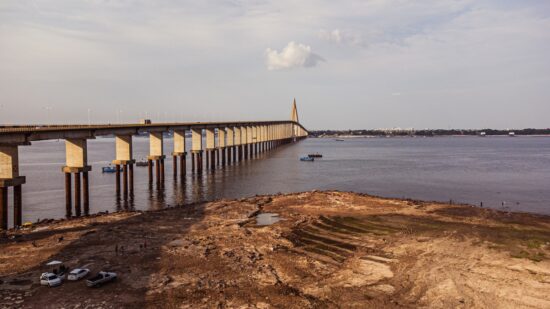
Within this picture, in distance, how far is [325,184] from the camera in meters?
72.1

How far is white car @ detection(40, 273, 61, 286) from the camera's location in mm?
21297

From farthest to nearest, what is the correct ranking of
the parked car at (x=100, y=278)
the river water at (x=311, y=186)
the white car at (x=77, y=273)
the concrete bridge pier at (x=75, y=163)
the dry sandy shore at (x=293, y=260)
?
the river water at (x=311, y=186)
the concrete bridge pier at (x=75, y=163)
the white car at (x=77, y=273)
the parked car at (x=100, y=278)
the dry sandy shore at (x=293, y=260)

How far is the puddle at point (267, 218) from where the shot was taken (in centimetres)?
3709

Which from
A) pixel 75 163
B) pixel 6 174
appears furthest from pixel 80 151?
pixel 6 174

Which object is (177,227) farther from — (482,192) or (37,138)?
(482,192)

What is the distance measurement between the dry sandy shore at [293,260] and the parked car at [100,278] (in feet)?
1.10

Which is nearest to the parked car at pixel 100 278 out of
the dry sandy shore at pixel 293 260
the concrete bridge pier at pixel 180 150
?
the dry sandy shore at pixel 293 260

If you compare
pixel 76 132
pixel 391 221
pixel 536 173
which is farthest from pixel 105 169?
pixel 536 173

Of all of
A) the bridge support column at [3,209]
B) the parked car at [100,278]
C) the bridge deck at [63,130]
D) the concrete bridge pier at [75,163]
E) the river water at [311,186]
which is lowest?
the river water at [311,186]

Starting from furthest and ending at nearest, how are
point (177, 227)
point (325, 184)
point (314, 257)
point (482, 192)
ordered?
point (325, 184) < point (482, 192) < point (177, 227) < point (314, 257)

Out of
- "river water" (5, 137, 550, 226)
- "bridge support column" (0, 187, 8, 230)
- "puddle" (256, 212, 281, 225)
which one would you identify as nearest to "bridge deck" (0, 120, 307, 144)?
"bridge support column" (0, 187, 8, 230)

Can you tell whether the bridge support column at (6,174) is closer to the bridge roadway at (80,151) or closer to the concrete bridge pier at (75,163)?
the bridge roadway at (80,151)

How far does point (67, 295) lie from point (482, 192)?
57671 millimetres

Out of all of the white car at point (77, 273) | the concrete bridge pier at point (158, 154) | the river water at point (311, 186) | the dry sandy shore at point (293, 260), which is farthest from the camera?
the concrete bridge pier at point (158, 154)
